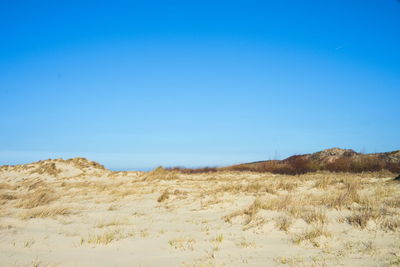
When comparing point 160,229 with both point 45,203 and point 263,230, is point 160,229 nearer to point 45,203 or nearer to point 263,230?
point 263,230

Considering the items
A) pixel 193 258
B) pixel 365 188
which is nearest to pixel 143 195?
pixel 193 258

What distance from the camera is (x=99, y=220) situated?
554 cm

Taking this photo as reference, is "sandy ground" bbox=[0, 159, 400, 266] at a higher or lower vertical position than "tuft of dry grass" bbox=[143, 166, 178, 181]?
lower

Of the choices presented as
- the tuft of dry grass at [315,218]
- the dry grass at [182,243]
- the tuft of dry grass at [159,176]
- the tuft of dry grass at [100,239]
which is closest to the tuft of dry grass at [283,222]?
the tuft of dry grass at [315,218]

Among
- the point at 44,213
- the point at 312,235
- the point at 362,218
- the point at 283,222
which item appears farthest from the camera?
the point at 44,213

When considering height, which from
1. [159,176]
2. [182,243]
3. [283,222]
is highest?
[159,176]

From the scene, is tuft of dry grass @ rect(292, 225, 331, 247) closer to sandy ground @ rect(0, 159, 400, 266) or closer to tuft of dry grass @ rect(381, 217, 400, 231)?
sandy ground @ rect(0, 159, 400, 266)

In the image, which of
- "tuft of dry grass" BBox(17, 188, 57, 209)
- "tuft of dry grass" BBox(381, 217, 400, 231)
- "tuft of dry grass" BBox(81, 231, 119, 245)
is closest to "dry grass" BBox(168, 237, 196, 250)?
"tuft of dry grass" BBox(81, 231, 119, 245)

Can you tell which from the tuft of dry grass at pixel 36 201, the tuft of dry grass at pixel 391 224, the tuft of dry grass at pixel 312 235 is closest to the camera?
the tuft of dry grass at pixel 312 235

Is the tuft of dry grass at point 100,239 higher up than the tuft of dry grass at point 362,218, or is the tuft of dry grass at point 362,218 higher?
the tuft of dry grass at point 362,218

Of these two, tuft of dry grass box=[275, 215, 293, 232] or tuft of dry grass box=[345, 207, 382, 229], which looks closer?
tuft of dry grass box=[345, 207, 382, 229]

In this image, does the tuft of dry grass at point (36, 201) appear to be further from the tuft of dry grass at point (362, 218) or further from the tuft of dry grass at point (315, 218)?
the tuft of dry grass at point (362, 218)

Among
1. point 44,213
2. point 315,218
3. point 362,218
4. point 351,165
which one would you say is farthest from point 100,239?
point 351,165

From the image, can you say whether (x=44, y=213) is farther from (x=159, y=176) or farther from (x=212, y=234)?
(x=159, y=176)
